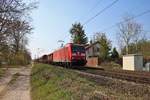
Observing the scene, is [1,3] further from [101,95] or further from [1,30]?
[101,95]

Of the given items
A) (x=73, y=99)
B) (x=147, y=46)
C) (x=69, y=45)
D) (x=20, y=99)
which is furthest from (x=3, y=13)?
(x=147, y=46)

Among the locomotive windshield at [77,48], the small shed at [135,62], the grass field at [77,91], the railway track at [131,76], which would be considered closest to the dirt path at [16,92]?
the grass field at [77,91]

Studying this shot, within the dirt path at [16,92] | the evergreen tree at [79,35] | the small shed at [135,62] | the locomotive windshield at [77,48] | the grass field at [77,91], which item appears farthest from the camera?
the evergreen tree at [79,35]

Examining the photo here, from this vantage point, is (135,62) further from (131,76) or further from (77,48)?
(131,76)

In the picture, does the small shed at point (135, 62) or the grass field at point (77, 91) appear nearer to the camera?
the grass field at point (77, 91)

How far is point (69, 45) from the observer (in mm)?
40438

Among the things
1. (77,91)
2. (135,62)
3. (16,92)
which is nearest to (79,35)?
(135,62)

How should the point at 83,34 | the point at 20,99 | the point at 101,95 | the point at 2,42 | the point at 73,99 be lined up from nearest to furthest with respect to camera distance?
1. the point at 101,95
2. the point at 73,99
3. the point at 20,99
4. the point at 2,42
5. the point at 83,34

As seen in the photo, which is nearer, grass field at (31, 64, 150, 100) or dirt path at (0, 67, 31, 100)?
grass field at (31, 64, 150, 100)

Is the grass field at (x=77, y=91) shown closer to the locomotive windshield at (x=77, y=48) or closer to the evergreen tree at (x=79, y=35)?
Result: the locomotive windshield at (x=77, y=48)

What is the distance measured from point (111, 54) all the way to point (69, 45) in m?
39.1

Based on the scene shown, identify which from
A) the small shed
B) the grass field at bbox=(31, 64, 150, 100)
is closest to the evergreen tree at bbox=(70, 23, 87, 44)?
the small shed

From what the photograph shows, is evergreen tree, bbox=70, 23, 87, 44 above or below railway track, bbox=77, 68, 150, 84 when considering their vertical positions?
above

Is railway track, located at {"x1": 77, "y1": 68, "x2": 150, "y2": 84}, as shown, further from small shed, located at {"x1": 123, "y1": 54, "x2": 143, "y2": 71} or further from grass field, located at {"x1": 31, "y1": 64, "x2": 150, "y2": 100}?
small shed, located at {"x1": 123, "y1": 54, "x2": 143, "y2": 71}
